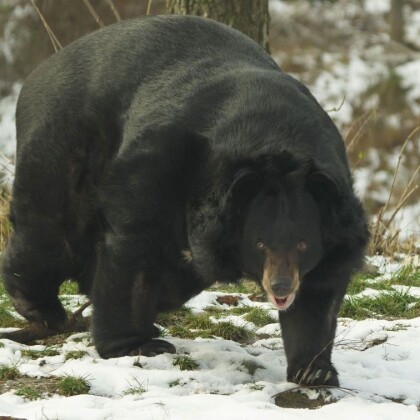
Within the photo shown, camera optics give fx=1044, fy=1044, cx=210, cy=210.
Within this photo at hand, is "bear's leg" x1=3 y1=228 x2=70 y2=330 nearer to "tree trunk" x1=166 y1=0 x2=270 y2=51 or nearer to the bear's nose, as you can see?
the bear's nose

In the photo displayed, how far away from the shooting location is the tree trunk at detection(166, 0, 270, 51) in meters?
7.62

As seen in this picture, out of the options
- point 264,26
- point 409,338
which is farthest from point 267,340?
point 264,26

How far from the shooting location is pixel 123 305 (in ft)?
17.5

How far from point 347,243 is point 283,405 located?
81 centimetres

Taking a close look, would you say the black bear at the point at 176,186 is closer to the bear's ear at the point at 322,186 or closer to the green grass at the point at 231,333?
the bear's ear at the point at 322,186

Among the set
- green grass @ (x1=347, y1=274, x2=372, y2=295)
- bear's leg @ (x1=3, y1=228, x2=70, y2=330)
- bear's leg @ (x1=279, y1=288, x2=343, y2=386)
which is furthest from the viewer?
green grass @ (x1=347, y1=274, x2=372, y2=295)

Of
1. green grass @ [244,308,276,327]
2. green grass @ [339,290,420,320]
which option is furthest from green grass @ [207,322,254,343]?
green grass @ [339,290,420,320]

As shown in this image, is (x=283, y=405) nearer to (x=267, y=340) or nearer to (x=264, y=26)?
(x=267, y=340)

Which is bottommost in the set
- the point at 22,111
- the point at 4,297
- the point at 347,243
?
the point at 4,297

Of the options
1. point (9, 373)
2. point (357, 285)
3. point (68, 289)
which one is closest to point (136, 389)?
point (9, 373)

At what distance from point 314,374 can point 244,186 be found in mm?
1023

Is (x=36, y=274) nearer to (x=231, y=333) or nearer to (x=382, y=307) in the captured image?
(x=231, y=333)

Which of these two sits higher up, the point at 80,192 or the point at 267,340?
the point at 80,192

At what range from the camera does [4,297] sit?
22.5ft
